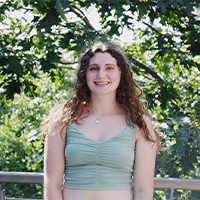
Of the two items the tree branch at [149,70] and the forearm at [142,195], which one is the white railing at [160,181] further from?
the tree branch at [149,70]

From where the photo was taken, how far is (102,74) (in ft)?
6.28

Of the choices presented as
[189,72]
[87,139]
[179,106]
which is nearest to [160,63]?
[189,72]

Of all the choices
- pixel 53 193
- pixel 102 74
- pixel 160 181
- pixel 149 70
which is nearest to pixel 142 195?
pixel 53 193

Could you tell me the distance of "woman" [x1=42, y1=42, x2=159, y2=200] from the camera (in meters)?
1.88

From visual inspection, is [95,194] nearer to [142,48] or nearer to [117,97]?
[117,97]

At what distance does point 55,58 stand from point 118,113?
173cm

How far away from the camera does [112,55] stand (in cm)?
200

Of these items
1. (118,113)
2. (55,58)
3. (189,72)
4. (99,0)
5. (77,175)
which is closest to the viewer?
(77,175)

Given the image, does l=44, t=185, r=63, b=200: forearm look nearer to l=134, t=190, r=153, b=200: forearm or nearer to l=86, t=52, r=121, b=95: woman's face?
l=134, t=190, r=153, b=200: forearm

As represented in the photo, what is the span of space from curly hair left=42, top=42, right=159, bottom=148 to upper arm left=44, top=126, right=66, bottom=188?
6 centimetres

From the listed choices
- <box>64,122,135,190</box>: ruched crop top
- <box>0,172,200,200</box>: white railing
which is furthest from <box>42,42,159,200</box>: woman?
<box>0,172,200,200</box>: white railing

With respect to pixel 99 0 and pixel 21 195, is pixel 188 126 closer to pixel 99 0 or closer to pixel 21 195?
pixel 99 0

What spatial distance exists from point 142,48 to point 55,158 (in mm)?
2499

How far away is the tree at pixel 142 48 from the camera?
10.6 ft
